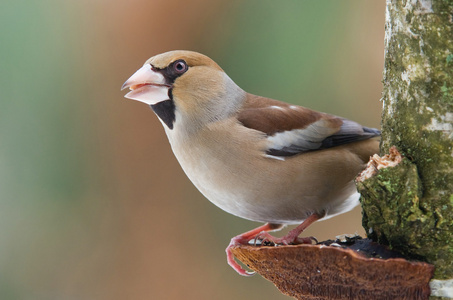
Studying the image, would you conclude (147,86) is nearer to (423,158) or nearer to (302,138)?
(302,138)

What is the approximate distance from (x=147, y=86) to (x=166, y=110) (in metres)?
0.13

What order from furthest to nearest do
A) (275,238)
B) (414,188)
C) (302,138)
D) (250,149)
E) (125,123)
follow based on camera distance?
(125,123) → (302,138) → (250,149) → (275,238) → (414,188)

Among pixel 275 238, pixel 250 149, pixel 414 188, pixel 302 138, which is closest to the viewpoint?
pixel 414 188

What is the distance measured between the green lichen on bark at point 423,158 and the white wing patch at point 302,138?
22.8 inches

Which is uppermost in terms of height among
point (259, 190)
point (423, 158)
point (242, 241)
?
point (423, 158)

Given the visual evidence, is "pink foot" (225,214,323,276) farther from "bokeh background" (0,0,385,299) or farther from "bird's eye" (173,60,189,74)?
"bokeh background" (0,0,385,299)

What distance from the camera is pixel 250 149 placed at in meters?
2.09

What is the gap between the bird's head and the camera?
2088 millimetres

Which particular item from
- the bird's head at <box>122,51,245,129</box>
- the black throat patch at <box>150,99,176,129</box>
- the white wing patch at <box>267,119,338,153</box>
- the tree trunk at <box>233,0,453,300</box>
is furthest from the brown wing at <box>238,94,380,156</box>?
the tree trunk at <box>233,0,453,300</box>

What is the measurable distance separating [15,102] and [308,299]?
2.52m

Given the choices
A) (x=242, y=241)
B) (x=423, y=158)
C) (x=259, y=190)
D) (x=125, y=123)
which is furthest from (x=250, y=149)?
(x=125, y=123)

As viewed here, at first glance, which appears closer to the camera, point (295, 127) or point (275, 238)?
point (275, 238)

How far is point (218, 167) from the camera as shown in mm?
2055

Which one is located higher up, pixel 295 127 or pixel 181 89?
pixel 181 89
